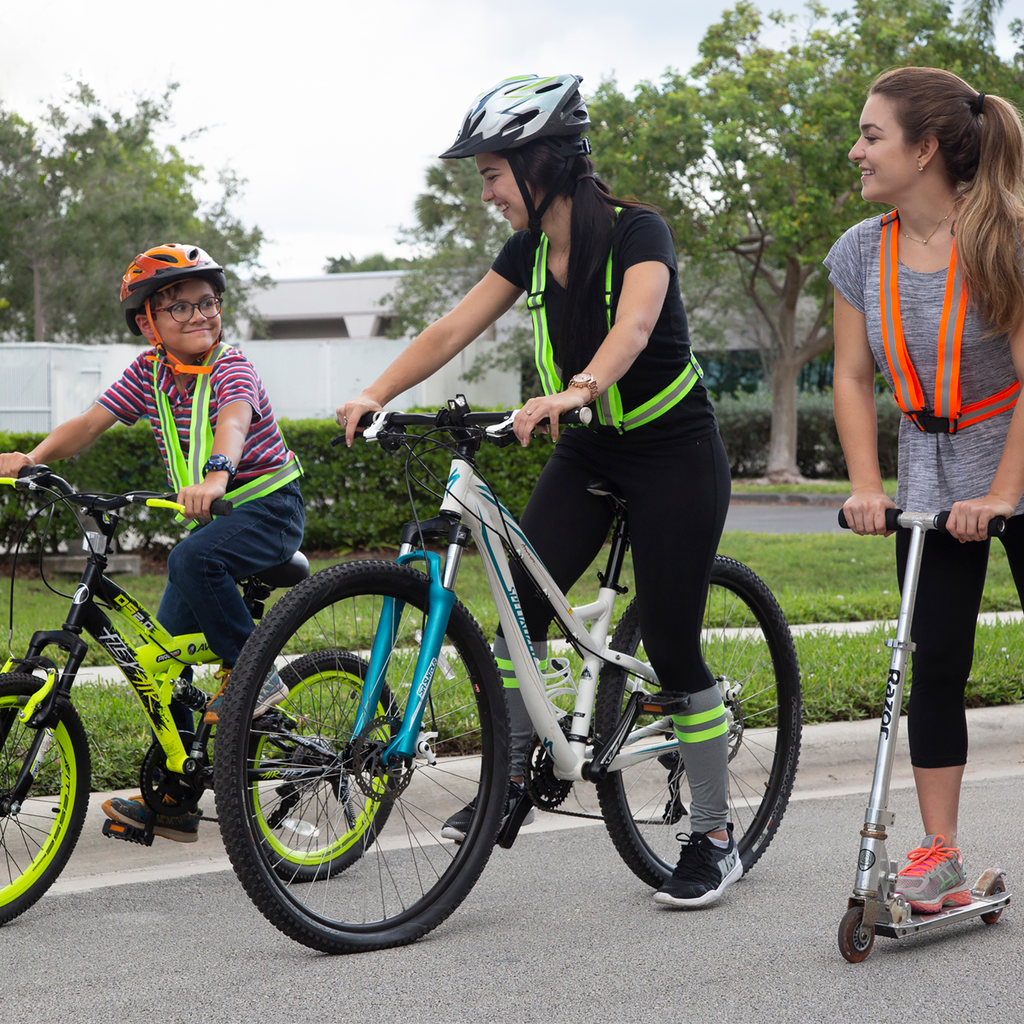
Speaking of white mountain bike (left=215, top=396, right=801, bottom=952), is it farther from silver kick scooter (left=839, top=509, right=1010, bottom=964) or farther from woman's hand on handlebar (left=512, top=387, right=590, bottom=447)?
silver kick scooter (left=839, top=509, right=1010, bottom=964)

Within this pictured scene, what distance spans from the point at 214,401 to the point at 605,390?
1350mm

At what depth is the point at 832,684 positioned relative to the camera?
19.1 ft

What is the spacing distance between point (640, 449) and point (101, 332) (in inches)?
1128

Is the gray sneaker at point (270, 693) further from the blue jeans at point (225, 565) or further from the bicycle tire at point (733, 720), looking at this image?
the bicycle tire at point (733, 720)

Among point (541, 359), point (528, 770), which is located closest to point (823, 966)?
point (528, 770)

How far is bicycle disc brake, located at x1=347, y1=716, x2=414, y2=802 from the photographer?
3.09 metres

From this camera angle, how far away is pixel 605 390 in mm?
3047

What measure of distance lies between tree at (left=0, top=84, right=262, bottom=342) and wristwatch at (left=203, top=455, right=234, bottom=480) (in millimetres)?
20526

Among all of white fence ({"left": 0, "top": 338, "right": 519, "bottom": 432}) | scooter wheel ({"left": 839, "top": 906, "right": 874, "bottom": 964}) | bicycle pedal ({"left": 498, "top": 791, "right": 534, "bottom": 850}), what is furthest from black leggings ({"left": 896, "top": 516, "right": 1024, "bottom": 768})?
white fence ({"left": 0, "top": 338, "right": 519, "bottom": 432})

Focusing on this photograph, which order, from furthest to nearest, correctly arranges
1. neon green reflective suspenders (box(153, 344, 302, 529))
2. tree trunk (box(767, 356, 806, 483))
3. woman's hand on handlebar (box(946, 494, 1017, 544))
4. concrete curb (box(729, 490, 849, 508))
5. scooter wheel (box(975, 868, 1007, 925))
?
tree trunk (box(767, 356, 806, 483)) < concrete curb (box(729, 490, 849, 508)) < neon green reflective suspenders (box(153, 344, 302, 529)) < scooter wheel (box(975, 868, 1007, 925)) < woman's hand on handlebar (box(946, 494, 1017, 544))

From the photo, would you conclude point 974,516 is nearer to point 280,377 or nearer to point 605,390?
point 605,390

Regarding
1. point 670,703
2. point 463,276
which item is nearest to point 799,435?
point 463,276

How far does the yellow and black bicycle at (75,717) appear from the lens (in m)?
3.22

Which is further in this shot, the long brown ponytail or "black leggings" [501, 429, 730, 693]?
"black leggings" [501, 429, 730, 693]
